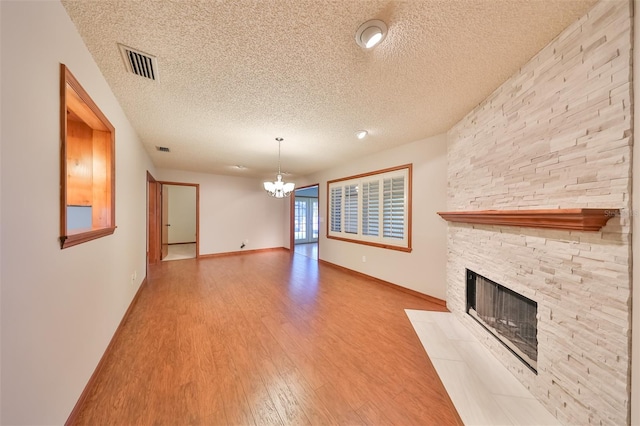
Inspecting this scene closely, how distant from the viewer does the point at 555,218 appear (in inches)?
51.4

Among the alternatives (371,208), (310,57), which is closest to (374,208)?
(371,208)

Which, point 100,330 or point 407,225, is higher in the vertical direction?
point 407,225

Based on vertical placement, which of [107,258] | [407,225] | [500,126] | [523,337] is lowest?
[523,337]

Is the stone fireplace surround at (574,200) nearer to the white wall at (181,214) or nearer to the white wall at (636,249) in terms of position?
the white wall at (636,249)

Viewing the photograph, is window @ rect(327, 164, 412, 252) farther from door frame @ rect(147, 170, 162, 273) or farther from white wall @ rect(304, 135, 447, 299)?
door frame @ rect(147, 170, 162, 273)

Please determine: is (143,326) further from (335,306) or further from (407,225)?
(407,225)

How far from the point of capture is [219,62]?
159 centimetres

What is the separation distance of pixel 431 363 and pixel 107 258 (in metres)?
3.07

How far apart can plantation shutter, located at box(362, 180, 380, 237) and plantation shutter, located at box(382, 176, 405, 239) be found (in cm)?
16

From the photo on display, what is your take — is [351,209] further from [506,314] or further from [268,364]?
[268,364]

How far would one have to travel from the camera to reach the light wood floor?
1.38 metres

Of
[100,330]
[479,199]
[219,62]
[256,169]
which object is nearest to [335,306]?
[479,199]

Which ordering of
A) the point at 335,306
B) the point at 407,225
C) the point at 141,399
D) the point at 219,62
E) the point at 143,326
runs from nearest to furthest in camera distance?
the point at 141,399
the point at 219,62
the point at 143,326
the point at 335,306
the point at 407,225

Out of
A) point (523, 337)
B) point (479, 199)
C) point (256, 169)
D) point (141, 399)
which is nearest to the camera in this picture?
point (141, 399)
